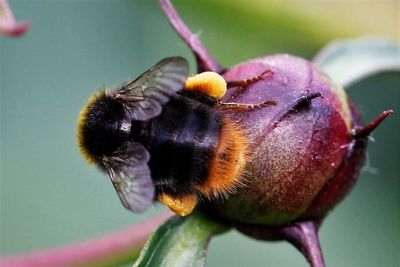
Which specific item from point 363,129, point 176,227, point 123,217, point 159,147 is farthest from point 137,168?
point 123,217

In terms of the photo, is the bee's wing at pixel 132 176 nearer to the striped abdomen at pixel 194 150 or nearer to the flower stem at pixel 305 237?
the striped abdomen at pixel 194 150

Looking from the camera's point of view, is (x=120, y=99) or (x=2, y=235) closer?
(x=120, y=99)

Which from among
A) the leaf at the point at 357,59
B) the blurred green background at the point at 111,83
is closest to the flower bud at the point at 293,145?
the leaf at the point at 357,59

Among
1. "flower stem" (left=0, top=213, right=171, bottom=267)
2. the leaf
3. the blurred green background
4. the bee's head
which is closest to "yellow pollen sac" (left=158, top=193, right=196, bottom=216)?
the bee's head

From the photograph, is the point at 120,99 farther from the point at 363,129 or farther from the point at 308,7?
the point at 308,7

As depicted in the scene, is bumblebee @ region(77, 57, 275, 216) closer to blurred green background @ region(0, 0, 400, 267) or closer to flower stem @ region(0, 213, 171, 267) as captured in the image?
flower stem @ region(0, 213, 171, 267)

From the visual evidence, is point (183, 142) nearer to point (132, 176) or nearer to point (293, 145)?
point (132, 176)
